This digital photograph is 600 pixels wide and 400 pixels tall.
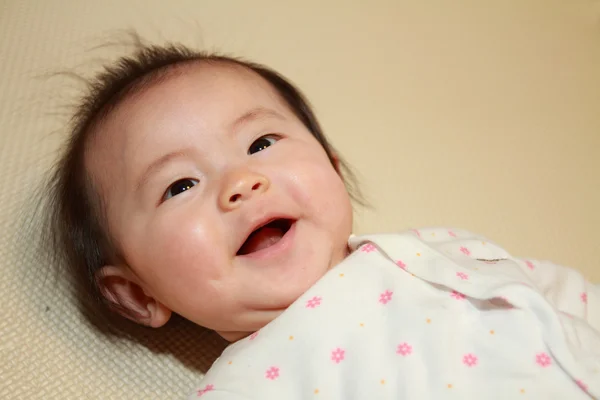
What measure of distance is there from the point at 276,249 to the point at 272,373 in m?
0.14

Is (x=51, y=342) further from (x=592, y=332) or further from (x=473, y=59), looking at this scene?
(x=473, y=59)

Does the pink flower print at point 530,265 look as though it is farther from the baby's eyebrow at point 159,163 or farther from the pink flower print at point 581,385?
the baby's eyebrow at point 159,163

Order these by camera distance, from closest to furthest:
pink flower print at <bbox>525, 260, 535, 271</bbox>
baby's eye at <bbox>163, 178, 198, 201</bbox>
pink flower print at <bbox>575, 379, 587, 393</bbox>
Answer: pink flower print at <bbox>575, 379, 587, 393</bbox> → baby's eye at <bbox>163, 178, 198, 201</bbox> → pink flower print at <bbox>525, 260, 535, 271</bbox>

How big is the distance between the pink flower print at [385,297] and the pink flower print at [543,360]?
0.18 metres

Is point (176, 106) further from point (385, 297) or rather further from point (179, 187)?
point (385, 297)

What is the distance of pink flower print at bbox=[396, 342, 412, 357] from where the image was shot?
70cm

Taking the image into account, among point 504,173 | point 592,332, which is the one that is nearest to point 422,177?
point 504,173

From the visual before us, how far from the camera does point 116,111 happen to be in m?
0.83

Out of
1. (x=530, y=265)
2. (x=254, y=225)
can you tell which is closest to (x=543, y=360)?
(x=530, y=265)

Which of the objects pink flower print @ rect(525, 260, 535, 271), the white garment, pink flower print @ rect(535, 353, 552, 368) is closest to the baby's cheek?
the white garment

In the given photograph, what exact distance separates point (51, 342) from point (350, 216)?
0.45 m

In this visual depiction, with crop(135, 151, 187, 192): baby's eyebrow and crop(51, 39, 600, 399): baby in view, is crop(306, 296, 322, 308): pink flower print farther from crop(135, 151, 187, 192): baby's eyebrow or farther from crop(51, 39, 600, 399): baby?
crop(135, 151, 187, 192): baby's eyebrow

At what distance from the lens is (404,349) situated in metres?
0.70

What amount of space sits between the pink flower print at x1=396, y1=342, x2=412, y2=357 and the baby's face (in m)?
0.13
